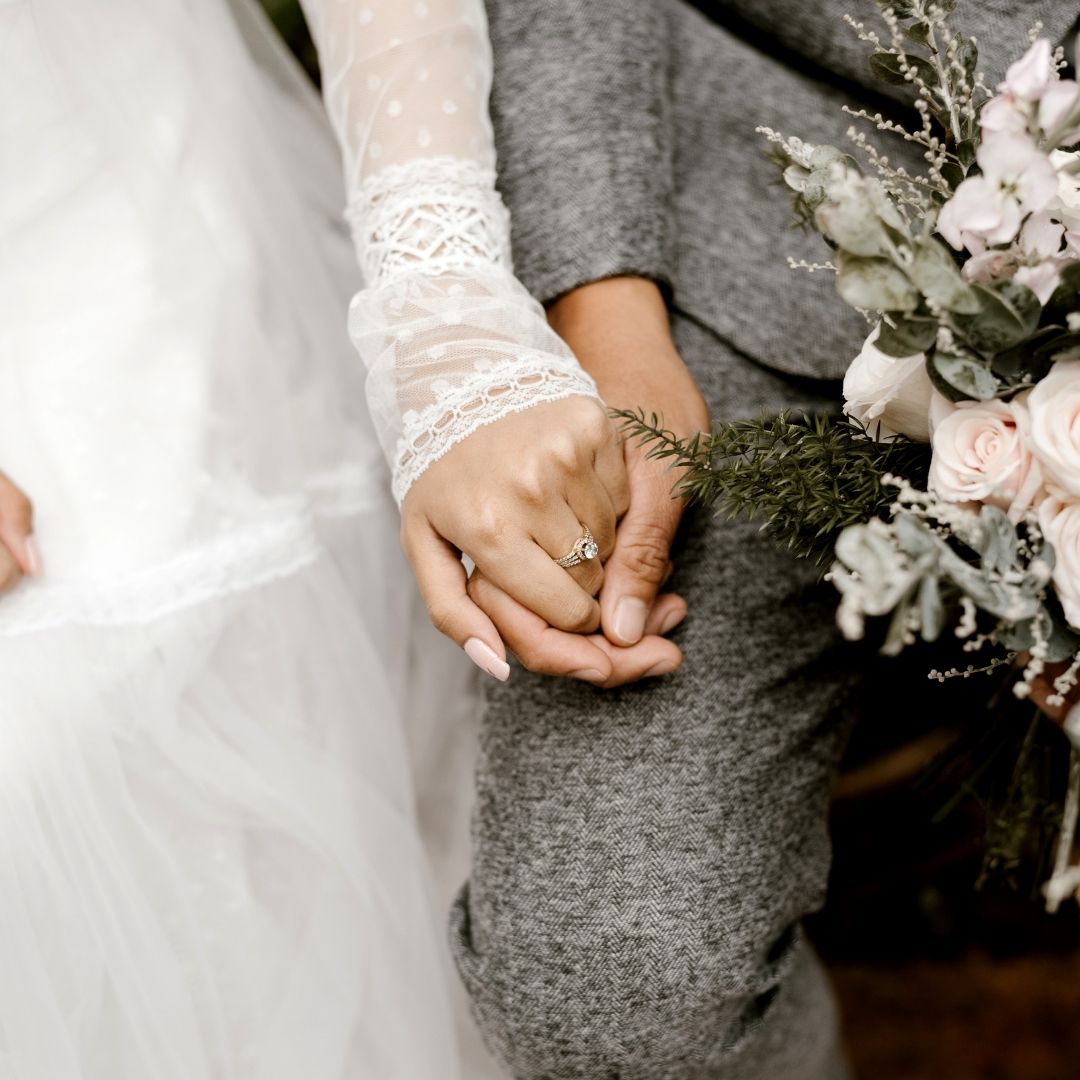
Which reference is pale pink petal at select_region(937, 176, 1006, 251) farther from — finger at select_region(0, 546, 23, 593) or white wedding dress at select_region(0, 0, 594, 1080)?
finger at select_region(0, 546, 23, 593)

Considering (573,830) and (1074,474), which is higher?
(1074,474)

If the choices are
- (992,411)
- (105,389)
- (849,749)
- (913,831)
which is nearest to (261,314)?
(105,389)

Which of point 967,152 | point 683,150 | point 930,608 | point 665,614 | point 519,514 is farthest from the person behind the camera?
point 683,150

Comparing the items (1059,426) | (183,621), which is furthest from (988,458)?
(183,621)

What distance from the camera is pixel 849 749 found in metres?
1.47

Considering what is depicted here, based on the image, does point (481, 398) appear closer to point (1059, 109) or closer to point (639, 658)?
point (639, 658)

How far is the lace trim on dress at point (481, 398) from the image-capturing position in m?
0.71

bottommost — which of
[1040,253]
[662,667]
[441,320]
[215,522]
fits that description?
[662,667]

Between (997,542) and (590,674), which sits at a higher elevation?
(997,542)

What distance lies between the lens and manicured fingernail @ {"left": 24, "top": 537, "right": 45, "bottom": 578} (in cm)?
73

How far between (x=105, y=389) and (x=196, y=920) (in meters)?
0.40

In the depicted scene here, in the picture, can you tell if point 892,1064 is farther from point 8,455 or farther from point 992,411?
point 8,455

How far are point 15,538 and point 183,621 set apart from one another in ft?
0.43

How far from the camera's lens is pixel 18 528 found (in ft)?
2.39
